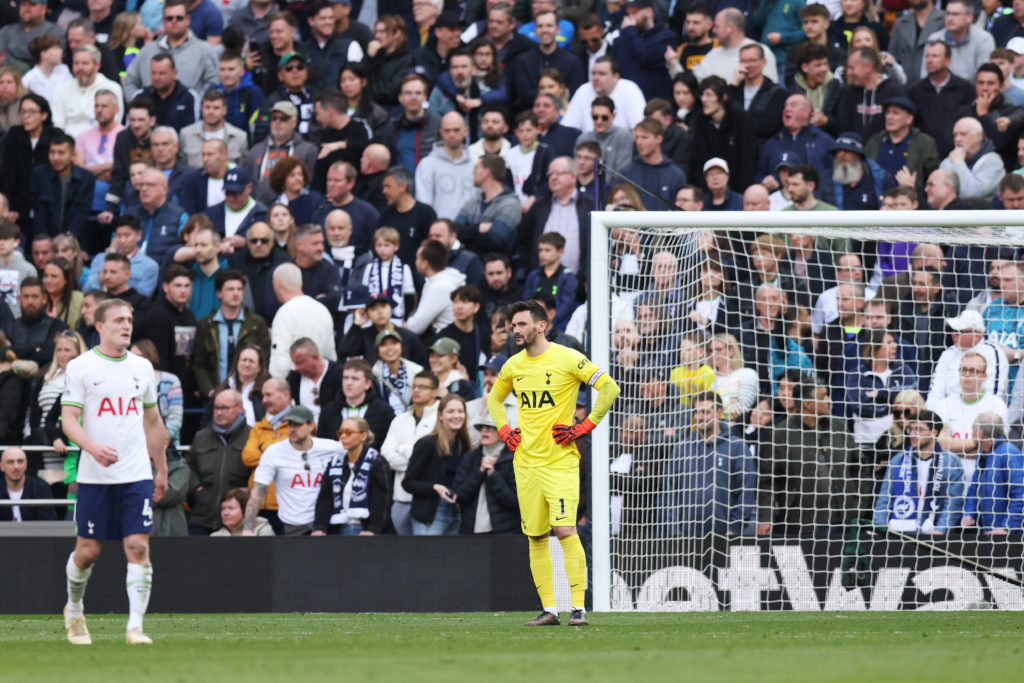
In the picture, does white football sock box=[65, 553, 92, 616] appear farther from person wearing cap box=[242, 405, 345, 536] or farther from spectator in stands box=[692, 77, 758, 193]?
spectator in stands box=[692, 77, 758, 193]

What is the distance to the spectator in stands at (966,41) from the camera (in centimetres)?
1738

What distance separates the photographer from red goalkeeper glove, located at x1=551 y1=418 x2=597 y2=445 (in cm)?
1104

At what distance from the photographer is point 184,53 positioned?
19938mm

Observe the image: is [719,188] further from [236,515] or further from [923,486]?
[236,515]

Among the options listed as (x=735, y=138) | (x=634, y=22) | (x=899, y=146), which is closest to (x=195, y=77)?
(x=634, y=22)

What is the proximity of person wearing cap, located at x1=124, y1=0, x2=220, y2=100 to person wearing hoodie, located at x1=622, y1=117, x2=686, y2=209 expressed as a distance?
19.9ft

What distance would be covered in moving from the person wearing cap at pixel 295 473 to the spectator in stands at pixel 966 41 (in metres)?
7.90

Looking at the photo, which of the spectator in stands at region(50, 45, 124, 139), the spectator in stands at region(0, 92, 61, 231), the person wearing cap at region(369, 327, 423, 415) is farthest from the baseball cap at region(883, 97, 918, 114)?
the spectator in stands at region(0, 92, 61, 231)

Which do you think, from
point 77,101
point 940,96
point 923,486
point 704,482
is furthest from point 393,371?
point 77,101

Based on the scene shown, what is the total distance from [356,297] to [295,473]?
2350 mm

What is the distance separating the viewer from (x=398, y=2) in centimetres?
2100

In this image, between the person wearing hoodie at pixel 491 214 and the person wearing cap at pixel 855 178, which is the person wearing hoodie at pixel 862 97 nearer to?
the person wearing cap at pixel 855 178

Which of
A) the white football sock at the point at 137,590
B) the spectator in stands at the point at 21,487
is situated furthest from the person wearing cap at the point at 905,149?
the white football sock at the point at 137,590

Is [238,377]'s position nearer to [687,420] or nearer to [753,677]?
[687,420]
